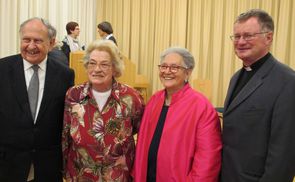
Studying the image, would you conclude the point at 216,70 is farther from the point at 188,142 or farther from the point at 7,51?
the point at 188,142

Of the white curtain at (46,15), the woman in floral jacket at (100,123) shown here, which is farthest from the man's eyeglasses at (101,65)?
the white curtain at (46,15)

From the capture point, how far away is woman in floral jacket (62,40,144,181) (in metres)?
2.11

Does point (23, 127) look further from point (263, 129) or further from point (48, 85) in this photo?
point (263, 129)

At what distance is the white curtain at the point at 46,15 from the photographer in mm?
5961

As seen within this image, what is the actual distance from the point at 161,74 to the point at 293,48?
15.0 feet

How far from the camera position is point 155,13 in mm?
7492

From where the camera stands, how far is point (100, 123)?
6.93ft

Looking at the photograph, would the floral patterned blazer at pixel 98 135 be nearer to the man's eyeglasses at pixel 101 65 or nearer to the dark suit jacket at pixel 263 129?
the man's eyeglasses at pixel 101 65

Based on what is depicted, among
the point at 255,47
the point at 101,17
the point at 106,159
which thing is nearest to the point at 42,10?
the point at 101,17

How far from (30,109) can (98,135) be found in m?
0.45

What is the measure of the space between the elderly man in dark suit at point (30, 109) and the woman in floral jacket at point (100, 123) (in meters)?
0.11

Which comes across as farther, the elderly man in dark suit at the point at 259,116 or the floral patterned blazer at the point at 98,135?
the floral patterned blazer at the point at 98,135

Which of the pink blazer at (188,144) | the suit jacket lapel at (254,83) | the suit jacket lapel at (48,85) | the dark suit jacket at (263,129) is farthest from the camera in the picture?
the suit jacket lapel at (48,85)

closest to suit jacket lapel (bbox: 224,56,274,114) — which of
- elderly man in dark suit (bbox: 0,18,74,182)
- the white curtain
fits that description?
elderly man in dark suit (bbox: 0,18,74,182)
